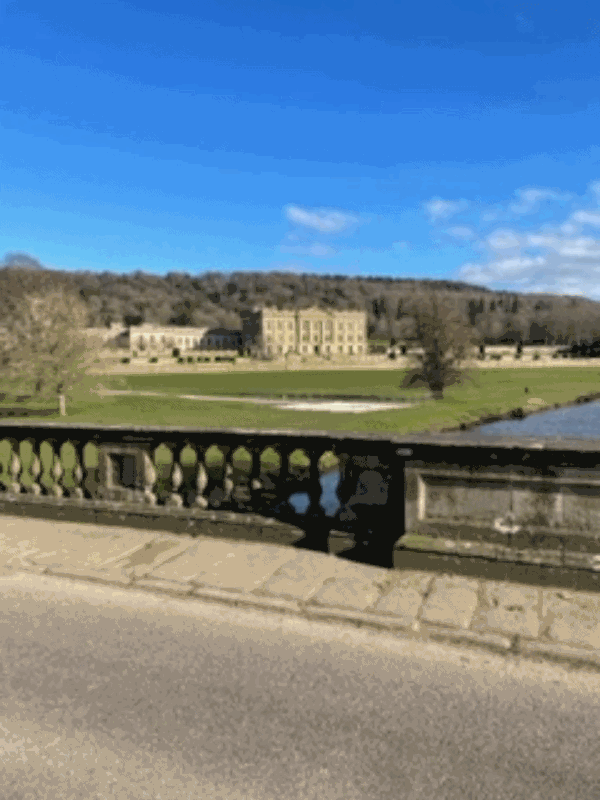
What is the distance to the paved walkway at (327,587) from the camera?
13.8 feet

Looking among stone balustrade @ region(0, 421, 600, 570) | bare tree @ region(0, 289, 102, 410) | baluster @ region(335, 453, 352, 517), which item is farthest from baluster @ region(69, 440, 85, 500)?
bare tree @ region(0, 289, 102, 410)

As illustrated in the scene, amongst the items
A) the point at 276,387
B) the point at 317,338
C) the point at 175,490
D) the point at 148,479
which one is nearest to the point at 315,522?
the point at 175,490

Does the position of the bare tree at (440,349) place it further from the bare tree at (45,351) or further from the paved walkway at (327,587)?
the paved walkway at (327,587)

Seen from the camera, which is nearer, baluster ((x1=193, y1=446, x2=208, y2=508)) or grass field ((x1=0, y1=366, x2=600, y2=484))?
baluster ((x1=193, y1=446, x2=208, y2=508))

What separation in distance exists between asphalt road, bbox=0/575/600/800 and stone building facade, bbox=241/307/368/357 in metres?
145

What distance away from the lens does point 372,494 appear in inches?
240

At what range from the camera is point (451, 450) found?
206 inches

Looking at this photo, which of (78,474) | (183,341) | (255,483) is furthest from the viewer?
(183,341)

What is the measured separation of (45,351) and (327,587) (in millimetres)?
29339

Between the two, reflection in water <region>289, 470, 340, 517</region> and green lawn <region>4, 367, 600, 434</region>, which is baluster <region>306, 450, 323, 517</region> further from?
green lawn <region>4, 367, 600, 434</region>

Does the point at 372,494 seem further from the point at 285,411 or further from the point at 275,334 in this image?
the point at 275,334

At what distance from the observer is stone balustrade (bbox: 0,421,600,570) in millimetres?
4980

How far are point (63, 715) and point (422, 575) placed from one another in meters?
2.92

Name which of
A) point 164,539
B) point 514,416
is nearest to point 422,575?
point 164,539
